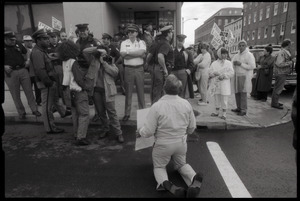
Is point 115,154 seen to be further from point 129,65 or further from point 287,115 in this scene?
point 287,115

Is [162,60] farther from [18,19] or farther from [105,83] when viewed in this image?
[18,19]

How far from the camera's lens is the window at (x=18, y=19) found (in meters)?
10.4

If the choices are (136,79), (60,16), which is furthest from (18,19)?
(136,79)

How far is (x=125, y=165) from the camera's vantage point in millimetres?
3779

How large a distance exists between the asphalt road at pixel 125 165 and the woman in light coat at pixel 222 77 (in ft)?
3.26

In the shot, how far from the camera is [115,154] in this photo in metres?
4.19

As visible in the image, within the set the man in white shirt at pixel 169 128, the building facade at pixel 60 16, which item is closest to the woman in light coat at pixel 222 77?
the man in white shirt at pixel 169 128

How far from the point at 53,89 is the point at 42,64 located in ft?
2.29

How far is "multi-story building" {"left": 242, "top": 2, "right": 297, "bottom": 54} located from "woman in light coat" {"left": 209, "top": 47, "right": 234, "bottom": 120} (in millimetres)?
27976

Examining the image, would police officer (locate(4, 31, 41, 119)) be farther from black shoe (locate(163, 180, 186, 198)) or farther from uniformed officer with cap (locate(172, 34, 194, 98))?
black shoe (locate(163, 180, 186, 198))

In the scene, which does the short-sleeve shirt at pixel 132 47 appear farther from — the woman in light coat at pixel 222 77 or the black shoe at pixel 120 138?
the woman in light coat at pixel 222 77

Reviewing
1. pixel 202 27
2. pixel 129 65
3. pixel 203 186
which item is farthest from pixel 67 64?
pixel 202 27

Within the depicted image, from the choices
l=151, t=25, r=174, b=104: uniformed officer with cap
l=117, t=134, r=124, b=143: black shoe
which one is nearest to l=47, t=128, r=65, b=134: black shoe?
l=117, t=134, r=124, b=143: black shoe

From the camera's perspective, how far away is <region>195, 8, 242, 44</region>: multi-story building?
89.3m
